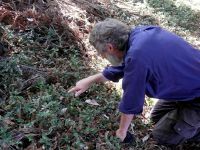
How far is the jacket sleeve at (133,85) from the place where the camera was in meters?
3.34

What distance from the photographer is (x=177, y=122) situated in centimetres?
426

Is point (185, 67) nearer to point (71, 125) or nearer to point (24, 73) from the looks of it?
point (71, 125)

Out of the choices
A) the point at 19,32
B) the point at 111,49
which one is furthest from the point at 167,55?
the point at 19,32

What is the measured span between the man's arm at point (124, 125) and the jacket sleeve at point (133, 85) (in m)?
0.11

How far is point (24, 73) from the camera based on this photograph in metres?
4.62

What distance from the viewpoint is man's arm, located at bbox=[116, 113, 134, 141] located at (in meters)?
3.64

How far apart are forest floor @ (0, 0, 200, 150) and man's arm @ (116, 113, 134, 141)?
0.08m

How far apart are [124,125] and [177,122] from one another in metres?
0.79

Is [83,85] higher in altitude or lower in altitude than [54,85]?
higher

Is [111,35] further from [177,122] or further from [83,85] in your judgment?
[177,122]

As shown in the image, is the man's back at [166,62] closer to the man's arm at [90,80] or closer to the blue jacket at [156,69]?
the blue jacket at [156,69]

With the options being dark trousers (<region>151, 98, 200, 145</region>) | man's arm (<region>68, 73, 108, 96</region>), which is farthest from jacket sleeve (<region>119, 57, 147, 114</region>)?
dark trousers (<region>151, 98, 200, 145</region>)

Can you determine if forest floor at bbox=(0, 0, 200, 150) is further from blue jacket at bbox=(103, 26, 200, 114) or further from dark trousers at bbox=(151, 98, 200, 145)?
blue jacket at bbox=(103, 26, 200, 114)

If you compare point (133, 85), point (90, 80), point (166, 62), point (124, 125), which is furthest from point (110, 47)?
point (124, 125)
